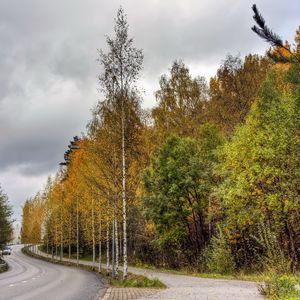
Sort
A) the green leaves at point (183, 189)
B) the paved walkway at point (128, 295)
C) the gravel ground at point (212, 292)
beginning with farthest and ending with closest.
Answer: the green leaves at point (183, 189), the paved walkway at point (128, 295), the gravel ground at point (212, 292)

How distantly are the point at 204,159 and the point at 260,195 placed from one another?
354 inches

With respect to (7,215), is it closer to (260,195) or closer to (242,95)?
(242,95)

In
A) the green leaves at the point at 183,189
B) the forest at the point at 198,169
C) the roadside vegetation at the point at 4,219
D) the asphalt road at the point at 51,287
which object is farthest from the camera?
the roadside vegetation at the point at 4,219

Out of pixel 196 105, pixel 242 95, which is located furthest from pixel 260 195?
pixel 196 105

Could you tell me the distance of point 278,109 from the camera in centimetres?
2491

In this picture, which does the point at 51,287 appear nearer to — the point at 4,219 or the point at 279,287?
the point at 279,287

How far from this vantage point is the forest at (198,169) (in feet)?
77.4

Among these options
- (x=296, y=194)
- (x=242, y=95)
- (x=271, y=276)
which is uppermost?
(x=242, y=95)

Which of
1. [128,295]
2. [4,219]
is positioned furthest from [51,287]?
[4,219]

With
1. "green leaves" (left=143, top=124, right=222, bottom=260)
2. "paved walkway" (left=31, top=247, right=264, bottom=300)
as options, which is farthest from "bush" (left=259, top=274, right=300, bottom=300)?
"green leaves" (left=143, top=124, right=222, bottom=260)

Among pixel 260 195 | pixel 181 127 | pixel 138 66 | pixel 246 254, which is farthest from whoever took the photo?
pixel 181 127

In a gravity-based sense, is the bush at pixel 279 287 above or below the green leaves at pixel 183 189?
below

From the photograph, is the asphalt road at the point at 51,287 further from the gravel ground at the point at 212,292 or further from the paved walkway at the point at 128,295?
the gravel ground at the point at 212,292

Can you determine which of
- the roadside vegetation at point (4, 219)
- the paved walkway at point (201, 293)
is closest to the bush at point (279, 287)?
the paved walkway at point (201, 293)
